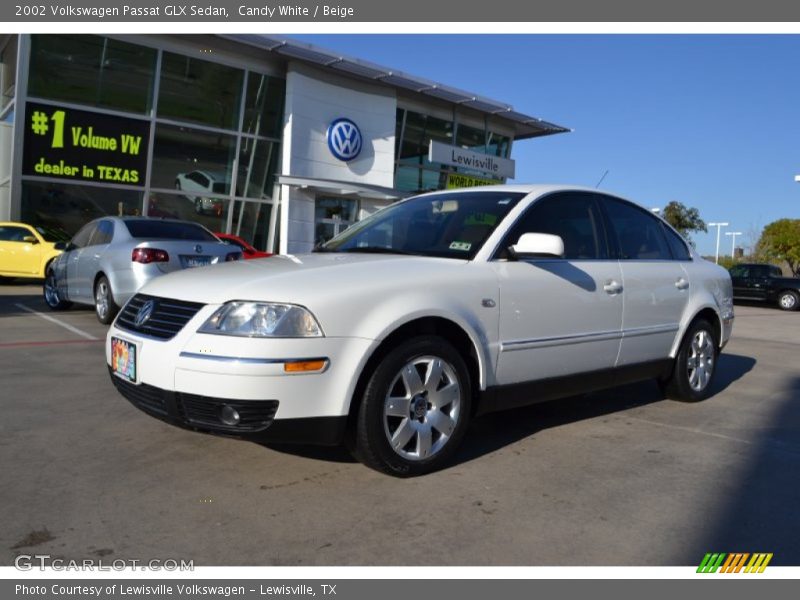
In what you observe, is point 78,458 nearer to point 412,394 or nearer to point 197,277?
point 197,277

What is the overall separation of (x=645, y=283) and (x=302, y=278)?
2.76 meters

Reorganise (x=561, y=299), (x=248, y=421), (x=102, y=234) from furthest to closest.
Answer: (x=102, y=234)
(x=561, y=299)
(x=248, y=421)

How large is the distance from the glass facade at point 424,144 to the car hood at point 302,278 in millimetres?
21577

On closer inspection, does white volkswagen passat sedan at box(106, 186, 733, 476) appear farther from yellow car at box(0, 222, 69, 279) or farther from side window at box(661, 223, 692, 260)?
yellow car at box(0, 222, 69, 279)

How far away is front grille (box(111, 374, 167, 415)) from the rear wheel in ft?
24.4

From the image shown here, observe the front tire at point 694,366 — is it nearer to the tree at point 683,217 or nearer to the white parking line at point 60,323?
the white parking line at point 60,323

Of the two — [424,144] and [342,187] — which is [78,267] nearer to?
[342,187]

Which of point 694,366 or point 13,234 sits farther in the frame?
point 13,234

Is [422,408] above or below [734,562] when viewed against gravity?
above

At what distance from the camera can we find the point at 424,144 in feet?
85.0

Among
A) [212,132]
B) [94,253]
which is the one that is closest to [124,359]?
[94,253]

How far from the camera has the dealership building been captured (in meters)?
17.4

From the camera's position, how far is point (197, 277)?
3664 mm

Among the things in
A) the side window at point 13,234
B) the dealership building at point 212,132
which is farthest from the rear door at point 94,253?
the dealership building at point 212,132
